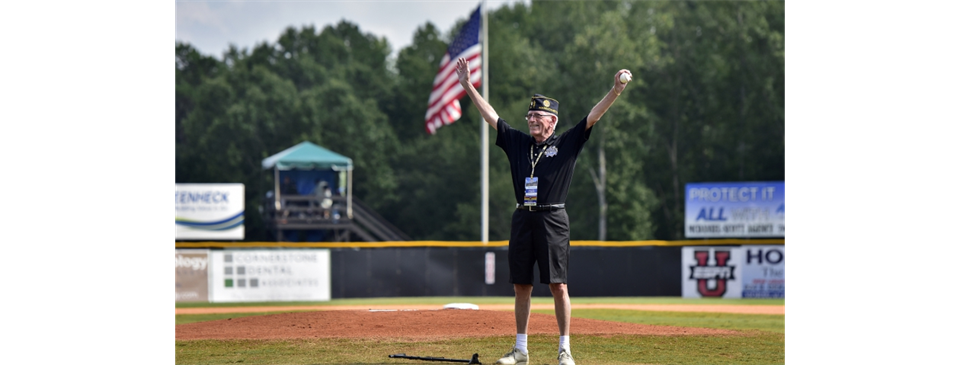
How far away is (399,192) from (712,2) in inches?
807

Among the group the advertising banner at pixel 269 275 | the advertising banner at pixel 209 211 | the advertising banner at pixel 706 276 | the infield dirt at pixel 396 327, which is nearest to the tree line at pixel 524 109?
the advertising banner at pixel 209 211

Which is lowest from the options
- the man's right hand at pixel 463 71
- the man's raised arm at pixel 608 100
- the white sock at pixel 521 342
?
the white sock at pixel 521 342

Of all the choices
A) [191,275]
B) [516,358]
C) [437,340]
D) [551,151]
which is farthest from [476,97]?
[191,275]

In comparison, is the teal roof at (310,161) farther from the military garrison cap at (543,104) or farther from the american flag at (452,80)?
the military garrison cap at (543,104)

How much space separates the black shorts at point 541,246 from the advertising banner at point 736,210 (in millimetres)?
20032

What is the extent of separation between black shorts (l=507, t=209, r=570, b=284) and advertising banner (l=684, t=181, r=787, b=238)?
20032 millimetres

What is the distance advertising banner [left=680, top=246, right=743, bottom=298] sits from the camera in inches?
894

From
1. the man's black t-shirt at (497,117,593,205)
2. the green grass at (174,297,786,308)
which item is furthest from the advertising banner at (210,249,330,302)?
the man's black t-shirt at (497,117,593,205)

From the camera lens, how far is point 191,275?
874 inches

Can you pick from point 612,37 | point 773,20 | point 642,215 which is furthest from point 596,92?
point 773,20

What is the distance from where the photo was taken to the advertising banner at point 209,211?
98.8 feet

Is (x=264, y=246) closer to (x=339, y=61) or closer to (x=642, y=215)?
(x=642, y=215)

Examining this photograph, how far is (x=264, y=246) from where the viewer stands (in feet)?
78.2

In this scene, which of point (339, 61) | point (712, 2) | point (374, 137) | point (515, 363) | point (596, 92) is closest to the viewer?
point (515, 363)
